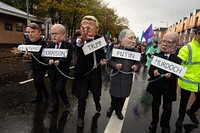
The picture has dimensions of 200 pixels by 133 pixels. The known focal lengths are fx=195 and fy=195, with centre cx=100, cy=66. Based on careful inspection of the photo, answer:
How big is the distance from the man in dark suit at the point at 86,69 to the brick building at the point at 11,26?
56.5 ft

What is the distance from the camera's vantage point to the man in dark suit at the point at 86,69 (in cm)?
343

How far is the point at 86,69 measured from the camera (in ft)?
11.8

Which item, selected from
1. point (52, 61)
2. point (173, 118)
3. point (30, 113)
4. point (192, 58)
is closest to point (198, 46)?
point (192, 58)

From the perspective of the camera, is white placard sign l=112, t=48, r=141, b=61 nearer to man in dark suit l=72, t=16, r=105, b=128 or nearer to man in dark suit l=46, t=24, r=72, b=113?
man in dark suit l=72, t=16, r=105, b=128

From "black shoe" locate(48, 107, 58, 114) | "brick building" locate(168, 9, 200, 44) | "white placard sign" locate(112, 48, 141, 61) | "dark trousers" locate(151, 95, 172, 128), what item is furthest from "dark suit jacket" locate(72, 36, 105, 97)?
"brick building" locate(168, 9, 200, 44)

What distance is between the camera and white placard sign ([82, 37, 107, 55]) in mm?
3383

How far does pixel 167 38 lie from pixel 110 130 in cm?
188

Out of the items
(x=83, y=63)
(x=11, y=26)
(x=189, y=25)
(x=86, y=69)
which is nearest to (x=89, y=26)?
(x=83, y=63)

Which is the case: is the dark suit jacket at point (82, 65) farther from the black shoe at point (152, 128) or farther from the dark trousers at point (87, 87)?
the black shoe at point (152, 128)

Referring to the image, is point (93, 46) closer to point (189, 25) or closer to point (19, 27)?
point (19, 27)

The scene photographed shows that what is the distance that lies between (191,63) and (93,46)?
6.14 feet

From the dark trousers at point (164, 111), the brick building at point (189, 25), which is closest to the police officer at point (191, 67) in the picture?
the dark trousers at point (164, 111)

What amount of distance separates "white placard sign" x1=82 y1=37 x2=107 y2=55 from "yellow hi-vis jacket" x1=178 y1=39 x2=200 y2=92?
4.83 feet

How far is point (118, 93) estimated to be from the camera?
377cm
